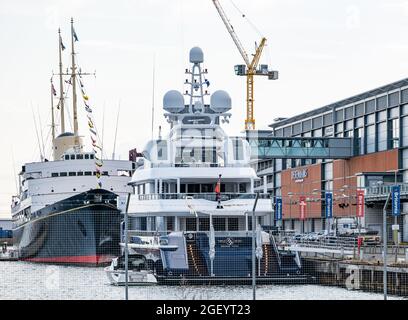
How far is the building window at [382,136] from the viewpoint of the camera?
82625 millimetres

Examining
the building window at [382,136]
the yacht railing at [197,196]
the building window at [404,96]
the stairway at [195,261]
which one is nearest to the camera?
the stairway at [195,261]

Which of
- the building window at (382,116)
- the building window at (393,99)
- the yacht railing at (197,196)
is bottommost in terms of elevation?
the yacht railing at (197,196)

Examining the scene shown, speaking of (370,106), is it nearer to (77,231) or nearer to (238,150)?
(77,231)

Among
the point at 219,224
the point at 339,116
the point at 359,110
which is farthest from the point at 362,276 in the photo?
the point at 339,116

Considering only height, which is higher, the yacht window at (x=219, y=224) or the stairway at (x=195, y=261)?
the yacht window at (x=219, y=224)

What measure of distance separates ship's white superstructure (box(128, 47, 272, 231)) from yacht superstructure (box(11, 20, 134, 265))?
4.33 meters

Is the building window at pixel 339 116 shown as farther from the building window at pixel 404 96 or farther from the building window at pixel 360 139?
the building window at pixel 404 96

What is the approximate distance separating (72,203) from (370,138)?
29.6m

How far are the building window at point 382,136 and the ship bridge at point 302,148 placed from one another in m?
4.71

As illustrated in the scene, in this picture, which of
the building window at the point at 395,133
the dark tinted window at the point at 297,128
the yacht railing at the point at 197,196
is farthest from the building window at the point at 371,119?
the yacht railing at the point at 197,196
